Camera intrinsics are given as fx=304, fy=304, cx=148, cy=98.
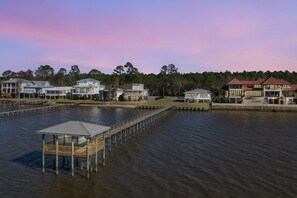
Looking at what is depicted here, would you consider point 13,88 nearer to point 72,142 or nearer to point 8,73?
point 8,73

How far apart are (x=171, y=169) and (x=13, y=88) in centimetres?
11846

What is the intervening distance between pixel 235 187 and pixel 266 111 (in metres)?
72.7

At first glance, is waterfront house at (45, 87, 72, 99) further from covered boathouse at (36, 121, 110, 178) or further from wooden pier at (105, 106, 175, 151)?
covered boathouse at (36, 121, 110, 178)

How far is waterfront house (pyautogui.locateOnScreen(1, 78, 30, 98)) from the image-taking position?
12954 centimetres

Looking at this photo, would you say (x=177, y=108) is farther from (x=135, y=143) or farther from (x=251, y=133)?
(x=135, y=143)

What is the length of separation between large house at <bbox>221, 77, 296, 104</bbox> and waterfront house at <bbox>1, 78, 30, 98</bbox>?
85.3 metres

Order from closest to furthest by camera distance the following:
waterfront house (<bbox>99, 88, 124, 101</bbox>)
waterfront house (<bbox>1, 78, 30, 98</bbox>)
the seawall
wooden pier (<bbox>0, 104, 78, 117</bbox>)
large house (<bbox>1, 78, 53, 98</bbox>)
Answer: wooden pier (<bbox>0, 104, 78, 117</bbox>), the seawall, waterfront house (<bbox>99, 88, 124, 101</bbox>), large house (<bbox>1, 78, 53, 98</bbox>), waterfront house (<bbox>1, 78, 30, 98</bbox>)

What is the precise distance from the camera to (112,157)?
34.5m

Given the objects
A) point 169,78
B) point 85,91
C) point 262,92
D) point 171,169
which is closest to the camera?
point 171,169

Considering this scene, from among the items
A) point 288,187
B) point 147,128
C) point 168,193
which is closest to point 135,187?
point 168,193

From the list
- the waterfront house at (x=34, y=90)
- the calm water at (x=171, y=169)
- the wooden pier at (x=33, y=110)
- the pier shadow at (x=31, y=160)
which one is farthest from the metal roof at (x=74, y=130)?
the waterfront house at (x=34, y=90)

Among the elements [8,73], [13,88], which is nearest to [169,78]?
[13,88]

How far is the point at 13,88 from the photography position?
431 feet

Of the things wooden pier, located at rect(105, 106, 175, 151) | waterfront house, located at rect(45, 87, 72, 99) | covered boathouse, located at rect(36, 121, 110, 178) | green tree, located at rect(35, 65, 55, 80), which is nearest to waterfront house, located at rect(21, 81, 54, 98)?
waterfront house, located at rect(45, 87, 72, 99)
